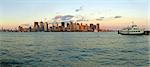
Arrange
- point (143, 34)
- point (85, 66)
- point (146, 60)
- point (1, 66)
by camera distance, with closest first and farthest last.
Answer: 1. point (1, 66)
2. point (85, 66)
3. point (146, 60)
4. point (143, 34)

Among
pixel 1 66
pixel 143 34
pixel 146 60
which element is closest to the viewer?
pixel 1 66

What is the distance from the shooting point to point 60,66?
22.7ft

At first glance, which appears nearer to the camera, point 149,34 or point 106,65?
point 106,65

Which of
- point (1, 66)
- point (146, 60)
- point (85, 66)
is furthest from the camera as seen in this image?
point (146, 60)

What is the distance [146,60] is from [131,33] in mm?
20173

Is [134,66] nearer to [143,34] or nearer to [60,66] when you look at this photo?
[60,66]

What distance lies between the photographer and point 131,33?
91.5 ft

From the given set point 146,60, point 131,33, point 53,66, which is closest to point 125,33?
point 131,33

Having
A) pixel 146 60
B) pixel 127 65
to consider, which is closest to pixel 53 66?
pixel 127 65

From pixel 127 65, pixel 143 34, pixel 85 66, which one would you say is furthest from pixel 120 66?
pixel 143 34

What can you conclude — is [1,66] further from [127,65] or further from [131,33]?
[131,33]

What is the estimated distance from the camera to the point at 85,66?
6.88 metres

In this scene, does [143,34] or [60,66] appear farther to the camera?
[143,34]

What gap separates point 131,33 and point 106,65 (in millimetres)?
21498
